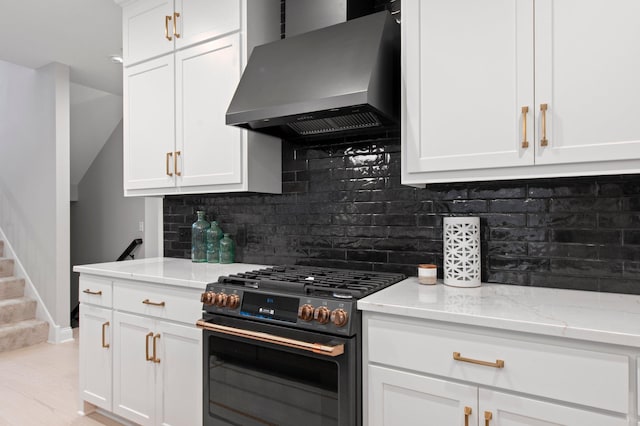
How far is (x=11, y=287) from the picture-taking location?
442cm

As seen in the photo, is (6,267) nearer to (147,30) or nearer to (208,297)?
(147,30)

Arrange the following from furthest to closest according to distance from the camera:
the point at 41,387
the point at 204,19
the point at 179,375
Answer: the point at 41,387
the point at 204,19
the point at 179,375

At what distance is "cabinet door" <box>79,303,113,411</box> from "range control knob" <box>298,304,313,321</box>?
1.43 m

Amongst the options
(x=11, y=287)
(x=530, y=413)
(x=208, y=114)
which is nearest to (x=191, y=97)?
(x=208, y=114)

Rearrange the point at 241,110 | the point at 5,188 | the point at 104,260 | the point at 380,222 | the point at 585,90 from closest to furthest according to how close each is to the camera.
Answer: the point at 585,90 < the point at 241,110 < the point at 380,222 < the point at 5,188 < the point at 104,260

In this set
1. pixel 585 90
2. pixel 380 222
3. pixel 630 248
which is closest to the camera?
pixel 585 90

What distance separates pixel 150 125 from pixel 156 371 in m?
1.51

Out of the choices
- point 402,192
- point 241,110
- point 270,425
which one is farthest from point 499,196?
point 270,425

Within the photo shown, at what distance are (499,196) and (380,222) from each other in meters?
0.60

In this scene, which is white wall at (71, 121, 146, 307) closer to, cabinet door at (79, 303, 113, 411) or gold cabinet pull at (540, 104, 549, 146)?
cabinet door at (79, 303, 113, 411)

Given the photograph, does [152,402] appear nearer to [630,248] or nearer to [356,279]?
[356,279]

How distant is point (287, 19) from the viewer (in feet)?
7.30

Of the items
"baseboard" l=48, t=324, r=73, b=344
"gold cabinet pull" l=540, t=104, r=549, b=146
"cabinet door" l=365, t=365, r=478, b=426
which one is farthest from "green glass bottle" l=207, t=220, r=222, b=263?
"baseboard" l=48, t=324, r=73, b=344

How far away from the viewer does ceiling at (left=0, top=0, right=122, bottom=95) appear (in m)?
3.04
